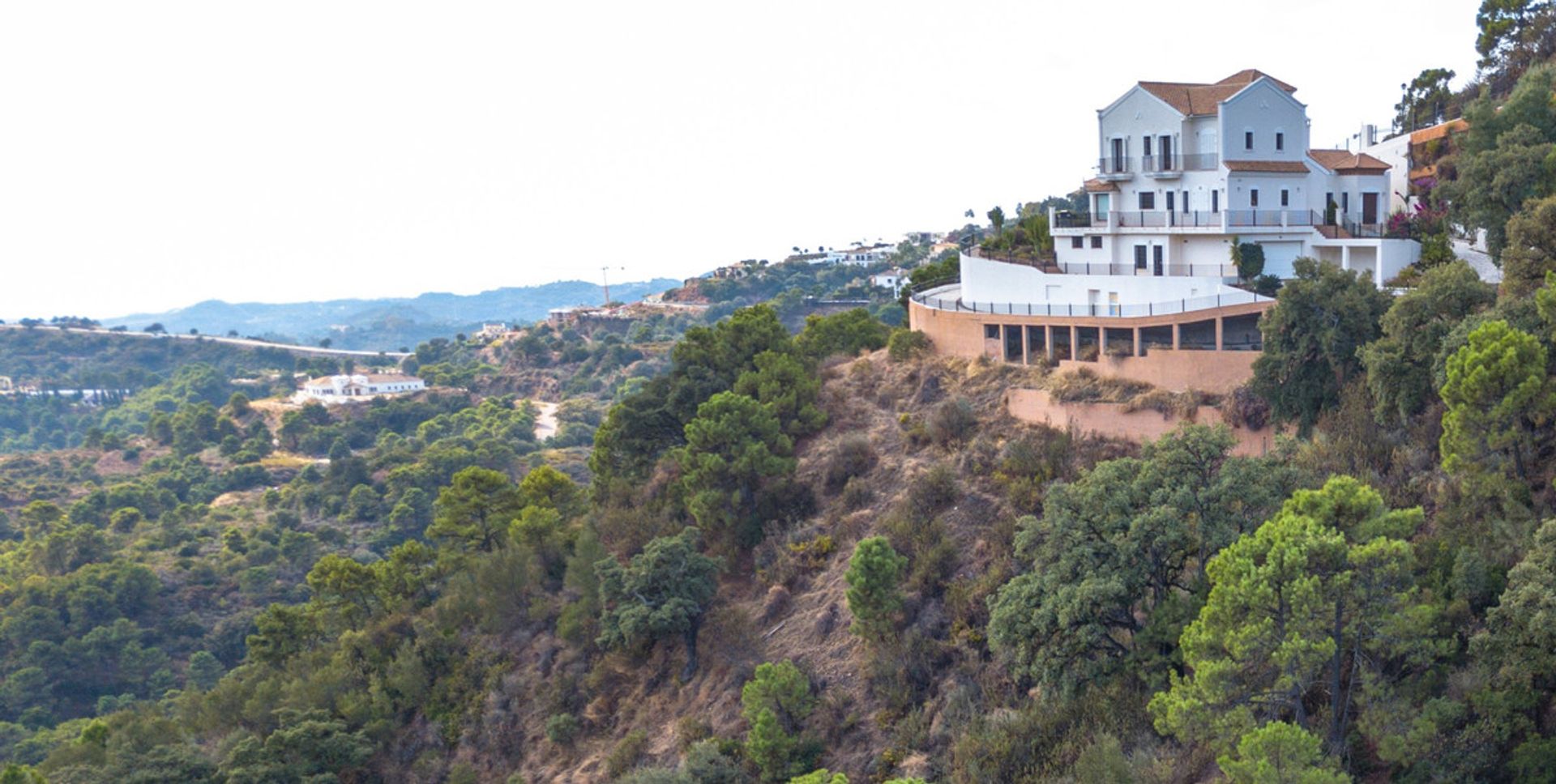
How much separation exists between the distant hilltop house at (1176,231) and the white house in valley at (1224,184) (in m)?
0.04

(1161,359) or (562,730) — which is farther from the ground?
(1161,359)

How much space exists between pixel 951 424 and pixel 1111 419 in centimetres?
418

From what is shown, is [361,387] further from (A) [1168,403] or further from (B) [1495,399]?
(B) [1495,399]

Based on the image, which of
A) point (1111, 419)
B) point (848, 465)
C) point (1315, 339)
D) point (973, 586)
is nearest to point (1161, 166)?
point (1111, 419)

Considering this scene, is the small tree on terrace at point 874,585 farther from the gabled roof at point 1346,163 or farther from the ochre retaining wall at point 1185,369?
the gabled roof at point 1346,163

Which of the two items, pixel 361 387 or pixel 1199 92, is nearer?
pixel 1199 92

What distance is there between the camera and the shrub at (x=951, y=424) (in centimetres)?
3291

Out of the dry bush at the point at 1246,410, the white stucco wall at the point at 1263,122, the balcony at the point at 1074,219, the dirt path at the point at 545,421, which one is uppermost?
the white stucco wall at the point at 1263,122

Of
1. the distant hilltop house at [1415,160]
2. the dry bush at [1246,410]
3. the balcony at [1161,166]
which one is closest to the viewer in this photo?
the dry bush at [1246,410]

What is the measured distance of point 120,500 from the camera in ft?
263

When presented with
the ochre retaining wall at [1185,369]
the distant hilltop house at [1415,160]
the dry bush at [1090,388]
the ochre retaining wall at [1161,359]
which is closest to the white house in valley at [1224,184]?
the distant hilltop house at [1415,160]

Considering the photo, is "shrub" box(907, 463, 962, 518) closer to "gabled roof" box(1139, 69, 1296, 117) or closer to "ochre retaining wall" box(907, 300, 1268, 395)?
"ochre retaining wall" box(907, 300, 1268, 395)

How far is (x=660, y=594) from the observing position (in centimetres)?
3050

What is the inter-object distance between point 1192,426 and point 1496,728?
7.37 metres
